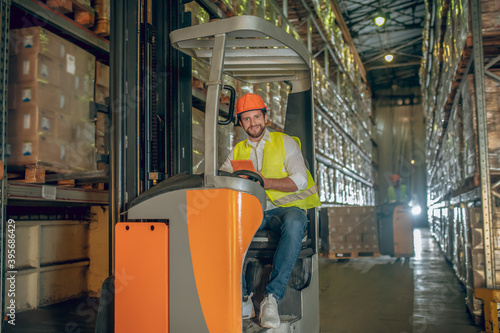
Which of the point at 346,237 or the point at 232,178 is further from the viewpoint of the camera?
the point at 346,237

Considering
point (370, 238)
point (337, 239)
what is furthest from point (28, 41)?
point (370, 238)

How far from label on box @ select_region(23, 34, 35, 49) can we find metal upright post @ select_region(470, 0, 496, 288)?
3607 mm

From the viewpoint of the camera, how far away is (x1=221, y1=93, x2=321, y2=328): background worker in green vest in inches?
98.3

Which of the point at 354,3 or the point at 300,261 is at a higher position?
the point at 354,3

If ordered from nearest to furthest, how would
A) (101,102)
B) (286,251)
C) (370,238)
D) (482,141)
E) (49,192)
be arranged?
(286,251)
(49,192)
(101,102)
(482,141)
(370,238)

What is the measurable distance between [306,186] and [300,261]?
0.47m

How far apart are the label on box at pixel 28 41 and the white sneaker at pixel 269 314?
240cm

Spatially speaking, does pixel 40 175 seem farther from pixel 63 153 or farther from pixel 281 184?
pixel 281 184

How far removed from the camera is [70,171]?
3363mm

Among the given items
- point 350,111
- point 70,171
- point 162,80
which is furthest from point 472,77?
point 350,111

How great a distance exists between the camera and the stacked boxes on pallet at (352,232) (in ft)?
28.2

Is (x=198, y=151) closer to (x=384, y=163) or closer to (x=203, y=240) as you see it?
(x=203, y=240)

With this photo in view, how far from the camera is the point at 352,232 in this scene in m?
8.67

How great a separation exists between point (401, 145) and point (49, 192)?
21.3 meters
